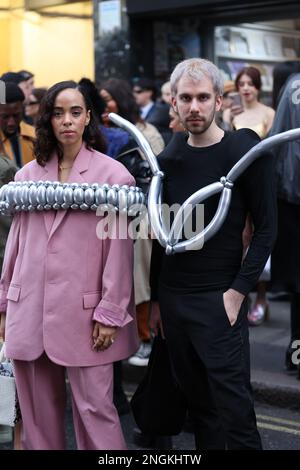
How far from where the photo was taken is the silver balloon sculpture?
3.21m

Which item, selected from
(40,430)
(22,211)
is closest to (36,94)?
(22,211)

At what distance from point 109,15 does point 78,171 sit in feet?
18.9

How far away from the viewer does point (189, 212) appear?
3348 mm

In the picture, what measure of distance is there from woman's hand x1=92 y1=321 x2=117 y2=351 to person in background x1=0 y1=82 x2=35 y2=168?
189 cm

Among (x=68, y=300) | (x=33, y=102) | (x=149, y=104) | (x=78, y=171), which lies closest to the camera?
(x=68, y=300)

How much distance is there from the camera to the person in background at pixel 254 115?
6.68 meters

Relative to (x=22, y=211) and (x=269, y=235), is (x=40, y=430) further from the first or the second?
(x=269, y=235)

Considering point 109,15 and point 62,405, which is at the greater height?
point 109,15

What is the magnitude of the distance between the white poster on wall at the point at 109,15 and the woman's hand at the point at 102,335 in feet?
19.7

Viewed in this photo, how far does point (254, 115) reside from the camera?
22.3ft

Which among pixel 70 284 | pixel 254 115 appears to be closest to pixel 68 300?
pixel 70 284

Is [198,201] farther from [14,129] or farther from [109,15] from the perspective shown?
[109,15]

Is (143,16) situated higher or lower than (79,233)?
higher

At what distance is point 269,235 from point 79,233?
0.76 metres
